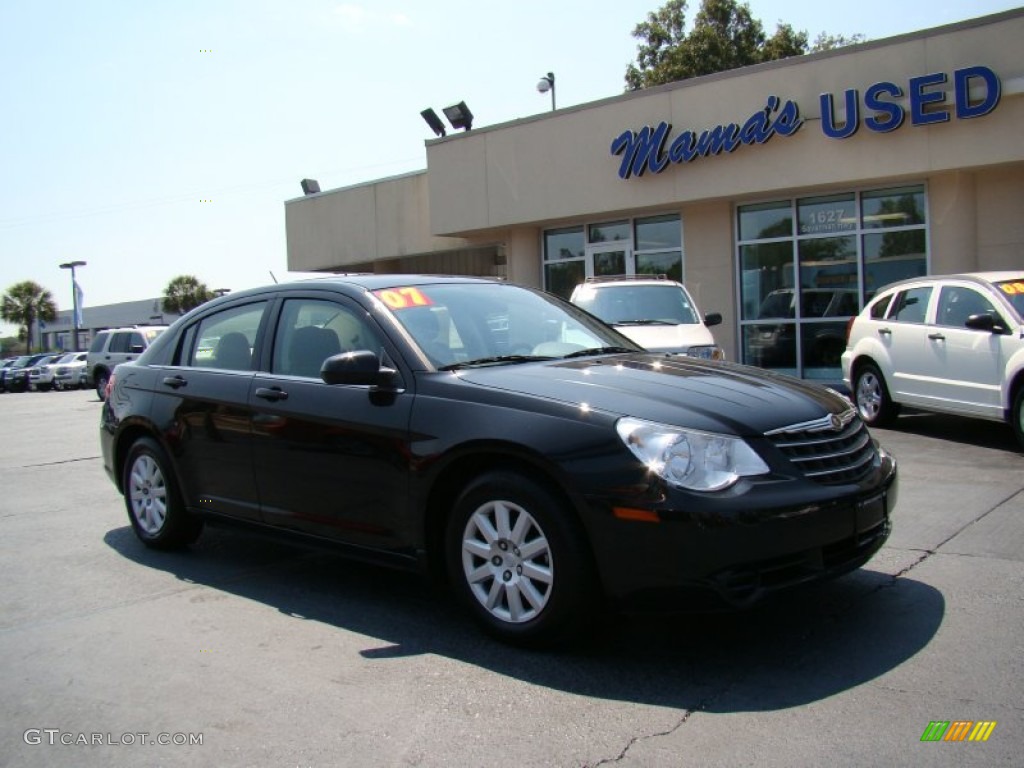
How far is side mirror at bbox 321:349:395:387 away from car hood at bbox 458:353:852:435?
40cm

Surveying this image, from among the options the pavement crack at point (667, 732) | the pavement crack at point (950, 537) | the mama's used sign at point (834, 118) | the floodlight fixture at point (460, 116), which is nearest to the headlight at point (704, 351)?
the pavement crack at point (950, 537)

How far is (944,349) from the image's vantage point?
921 centimetres

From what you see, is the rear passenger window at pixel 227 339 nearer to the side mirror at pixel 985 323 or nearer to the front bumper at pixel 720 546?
the front bumper at pixel 720 546

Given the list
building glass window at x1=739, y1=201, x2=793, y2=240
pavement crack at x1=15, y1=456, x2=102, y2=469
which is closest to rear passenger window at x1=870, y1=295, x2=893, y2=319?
building glass window at x1=739, y1=201, x2=793, y2=240

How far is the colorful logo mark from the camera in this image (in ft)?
9.98

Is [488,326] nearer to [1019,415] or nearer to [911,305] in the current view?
[1019,415]

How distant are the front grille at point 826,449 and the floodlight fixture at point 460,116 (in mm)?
17151

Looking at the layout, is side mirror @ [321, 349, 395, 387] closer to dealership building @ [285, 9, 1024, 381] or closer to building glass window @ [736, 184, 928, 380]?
dealership building @ [285, 9, 1024, 381]

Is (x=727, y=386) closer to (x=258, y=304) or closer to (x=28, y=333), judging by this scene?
(x=258, y=304)

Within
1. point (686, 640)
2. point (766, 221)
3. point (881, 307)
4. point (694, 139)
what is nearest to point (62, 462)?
point (686, 640)

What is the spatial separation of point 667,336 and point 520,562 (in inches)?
270

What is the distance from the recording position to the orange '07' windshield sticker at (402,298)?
4.84m

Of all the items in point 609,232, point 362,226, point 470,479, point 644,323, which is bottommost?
point 470,479

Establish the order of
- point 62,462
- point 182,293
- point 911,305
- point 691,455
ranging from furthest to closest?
point 182,293 < point 62,462 < point 911,305 < point 691,455
